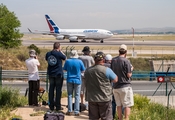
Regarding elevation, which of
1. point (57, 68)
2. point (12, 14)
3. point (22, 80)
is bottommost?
point (22, 80)

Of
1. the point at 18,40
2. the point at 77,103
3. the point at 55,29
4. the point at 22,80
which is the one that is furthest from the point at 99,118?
the point at 55,29

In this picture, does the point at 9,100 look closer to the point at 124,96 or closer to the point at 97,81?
the point at 124,96

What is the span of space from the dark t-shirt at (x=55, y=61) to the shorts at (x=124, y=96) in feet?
5.37

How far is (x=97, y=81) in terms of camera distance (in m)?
6.58

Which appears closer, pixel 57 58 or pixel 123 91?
pixel 123 91

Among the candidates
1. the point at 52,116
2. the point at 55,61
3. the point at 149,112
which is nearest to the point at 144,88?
the point at 149,112

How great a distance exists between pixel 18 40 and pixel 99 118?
3414 centimetres

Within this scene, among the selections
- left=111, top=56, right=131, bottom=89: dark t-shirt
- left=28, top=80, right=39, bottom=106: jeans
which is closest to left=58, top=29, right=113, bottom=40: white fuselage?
left=28, top=80, right=39, bottom=106: jeans

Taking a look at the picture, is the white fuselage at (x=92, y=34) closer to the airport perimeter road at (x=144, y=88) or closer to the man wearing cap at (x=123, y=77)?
the airport perimeter road at (x=144, y=88)

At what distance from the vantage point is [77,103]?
8.48 m

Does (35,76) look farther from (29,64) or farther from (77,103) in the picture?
(77,103)

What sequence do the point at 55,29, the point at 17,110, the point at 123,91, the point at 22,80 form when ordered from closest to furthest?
the point at 123,91, the point at 17,110, the point at 22,80, the point at 55,29

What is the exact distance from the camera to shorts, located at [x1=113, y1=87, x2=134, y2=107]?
7.49 metres

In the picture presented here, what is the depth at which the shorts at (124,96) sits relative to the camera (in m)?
7.49
